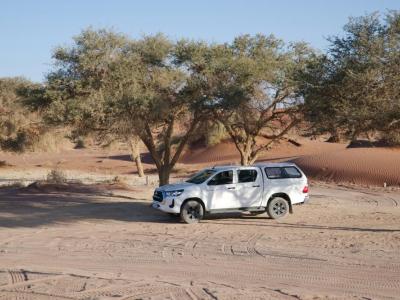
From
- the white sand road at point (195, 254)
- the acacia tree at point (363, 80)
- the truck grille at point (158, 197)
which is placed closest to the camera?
the white sand road at point (195, 254)

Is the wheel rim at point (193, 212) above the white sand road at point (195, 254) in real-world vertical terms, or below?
above

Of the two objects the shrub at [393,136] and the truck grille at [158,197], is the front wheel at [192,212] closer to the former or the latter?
the truck grille at [158,197]

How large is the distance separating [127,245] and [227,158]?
145 feet

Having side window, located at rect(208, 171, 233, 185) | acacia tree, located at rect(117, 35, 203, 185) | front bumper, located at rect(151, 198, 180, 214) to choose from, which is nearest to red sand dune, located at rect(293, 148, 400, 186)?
acacia tree, located at rect(117, 35, 203, 185)

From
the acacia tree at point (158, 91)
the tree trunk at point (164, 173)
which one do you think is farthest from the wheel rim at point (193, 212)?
the tree trunk at point (164, 173)

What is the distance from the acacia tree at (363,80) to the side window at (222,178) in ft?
11.6

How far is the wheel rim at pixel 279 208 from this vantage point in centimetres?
1850

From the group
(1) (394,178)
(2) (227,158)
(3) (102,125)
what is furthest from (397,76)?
(2) (227,158)

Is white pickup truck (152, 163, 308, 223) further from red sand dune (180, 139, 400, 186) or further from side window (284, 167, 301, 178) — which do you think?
red sand dune (180, 139, 400, 186)

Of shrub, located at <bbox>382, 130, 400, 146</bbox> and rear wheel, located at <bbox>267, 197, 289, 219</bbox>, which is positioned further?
rear wheel, located at <bbox>267, 197, 289, 219</bbox>

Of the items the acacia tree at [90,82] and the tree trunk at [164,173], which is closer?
the acacia tree at [90,82]

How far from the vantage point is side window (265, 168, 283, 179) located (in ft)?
61.1

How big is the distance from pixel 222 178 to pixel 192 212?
4.70 ft

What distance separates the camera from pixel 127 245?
13781 millimetres
